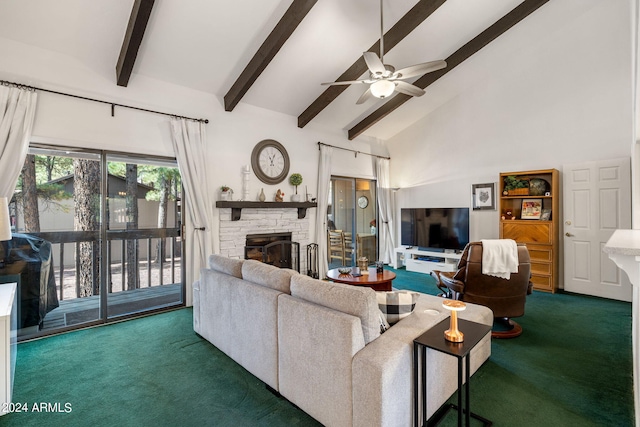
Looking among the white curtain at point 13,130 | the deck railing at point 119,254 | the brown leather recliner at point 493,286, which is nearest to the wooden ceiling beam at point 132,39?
the white curtain at point 13,130

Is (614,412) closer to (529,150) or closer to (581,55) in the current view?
(529,150)

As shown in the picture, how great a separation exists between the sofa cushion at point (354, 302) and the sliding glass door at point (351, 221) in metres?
4.14

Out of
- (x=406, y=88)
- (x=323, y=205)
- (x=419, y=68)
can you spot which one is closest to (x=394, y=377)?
(x=419, y=68)

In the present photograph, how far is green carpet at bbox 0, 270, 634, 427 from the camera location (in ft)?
6.32

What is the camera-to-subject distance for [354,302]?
1723 millimetres

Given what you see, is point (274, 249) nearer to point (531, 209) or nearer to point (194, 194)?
point (194, 194)

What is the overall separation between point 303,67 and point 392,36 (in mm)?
1239

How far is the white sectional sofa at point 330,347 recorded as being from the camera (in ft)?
5.07

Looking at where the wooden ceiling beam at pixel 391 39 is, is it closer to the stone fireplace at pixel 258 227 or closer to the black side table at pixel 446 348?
the stone fireplace at pixel 258 227

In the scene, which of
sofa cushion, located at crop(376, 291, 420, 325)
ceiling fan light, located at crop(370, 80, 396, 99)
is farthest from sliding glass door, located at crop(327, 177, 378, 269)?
sofa cushion, located at crop(376, 291, 420, 325)

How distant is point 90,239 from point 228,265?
1928 mm

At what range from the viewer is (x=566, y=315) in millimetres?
3658

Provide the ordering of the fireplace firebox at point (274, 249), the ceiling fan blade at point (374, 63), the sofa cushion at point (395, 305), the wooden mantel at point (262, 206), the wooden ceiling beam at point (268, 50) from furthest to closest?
the fireplace firebox at point (274, 249) < the wooden mantel at point (262, 206) < the wooden ceiling beam at point (268, 50) < the ceiling fan blade at point (374, 63) < the sofa cushion at point (395, 305)

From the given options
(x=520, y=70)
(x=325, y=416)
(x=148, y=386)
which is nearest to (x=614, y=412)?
(x=325, y=416)
